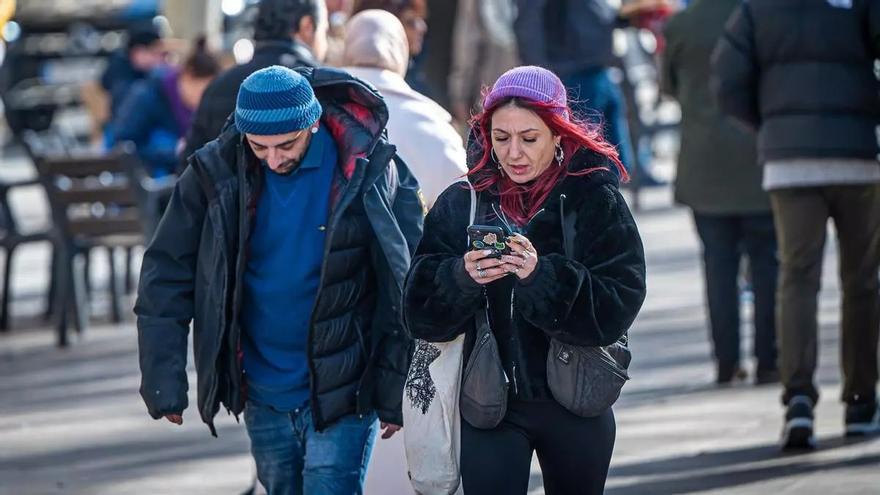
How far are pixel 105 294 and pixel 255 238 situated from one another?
31.2 feet

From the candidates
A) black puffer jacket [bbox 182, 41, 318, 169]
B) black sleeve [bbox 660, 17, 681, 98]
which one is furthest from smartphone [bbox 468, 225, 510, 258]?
black sleeve [bbox 660, 17, 681, 98]

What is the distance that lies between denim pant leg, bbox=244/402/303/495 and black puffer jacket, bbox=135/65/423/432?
4.1 inches

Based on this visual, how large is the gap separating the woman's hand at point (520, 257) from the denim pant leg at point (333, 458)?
113 cm

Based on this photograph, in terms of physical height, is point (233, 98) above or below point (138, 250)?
above

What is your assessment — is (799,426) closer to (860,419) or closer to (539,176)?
(860,419)

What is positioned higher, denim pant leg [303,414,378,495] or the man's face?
the man's face

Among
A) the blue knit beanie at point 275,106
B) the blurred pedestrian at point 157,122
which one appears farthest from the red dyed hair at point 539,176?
the blurred pedestrian at point 157,122

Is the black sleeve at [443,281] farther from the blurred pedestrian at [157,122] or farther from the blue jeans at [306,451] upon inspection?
the blurred pedestrian at [157,122]

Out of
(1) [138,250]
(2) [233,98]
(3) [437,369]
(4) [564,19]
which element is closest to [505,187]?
(3) [437,369]

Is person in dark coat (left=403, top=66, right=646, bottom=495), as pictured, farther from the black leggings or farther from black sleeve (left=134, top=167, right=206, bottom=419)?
black sleeve (left=134, top=167, right=206, bottom=419)

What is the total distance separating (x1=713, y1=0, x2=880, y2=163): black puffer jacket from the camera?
830cm

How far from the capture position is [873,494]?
24.4 ft

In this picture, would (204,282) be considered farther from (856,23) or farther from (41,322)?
(41,322)

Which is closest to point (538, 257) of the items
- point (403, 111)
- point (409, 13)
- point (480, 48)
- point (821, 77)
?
point (403, 111)
